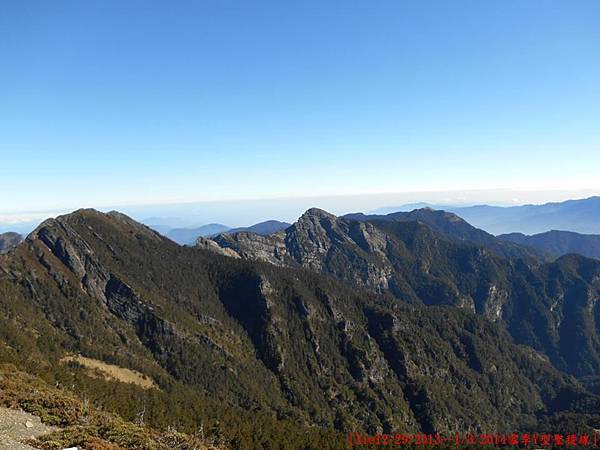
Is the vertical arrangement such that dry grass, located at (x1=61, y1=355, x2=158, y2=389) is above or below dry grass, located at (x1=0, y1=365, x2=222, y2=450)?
below

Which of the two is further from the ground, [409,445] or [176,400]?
[176,400]

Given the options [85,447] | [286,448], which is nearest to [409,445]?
[286,448]

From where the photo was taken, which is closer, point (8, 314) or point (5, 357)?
point (5, 357)

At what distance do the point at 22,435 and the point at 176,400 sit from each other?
129 m

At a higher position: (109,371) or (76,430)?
(76,430)

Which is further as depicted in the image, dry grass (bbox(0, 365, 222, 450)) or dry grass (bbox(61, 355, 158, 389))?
dry grass (bbox(61, 355, 158, 389))

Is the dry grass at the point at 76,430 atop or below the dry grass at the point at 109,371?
atop

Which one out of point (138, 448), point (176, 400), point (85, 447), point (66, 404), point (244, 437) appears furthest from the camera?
point (176, 400)

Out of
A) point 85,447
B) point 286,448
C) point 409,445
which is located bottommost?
point 409,445

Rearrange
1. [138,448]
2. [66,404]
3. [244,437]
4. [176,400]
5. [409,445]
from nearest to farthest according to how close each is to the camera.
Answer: [138,448], [66,404], [244,437], [176,400], [409,445]

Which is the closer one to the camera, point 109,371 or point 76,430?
point 76,430

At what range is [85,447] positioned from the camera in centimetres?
4844

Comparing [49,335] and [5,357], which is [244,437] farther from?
[49,335]

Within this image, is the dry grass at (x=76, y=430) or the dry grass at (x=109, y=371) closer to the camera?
the dry grass at (x=76, y=430)
